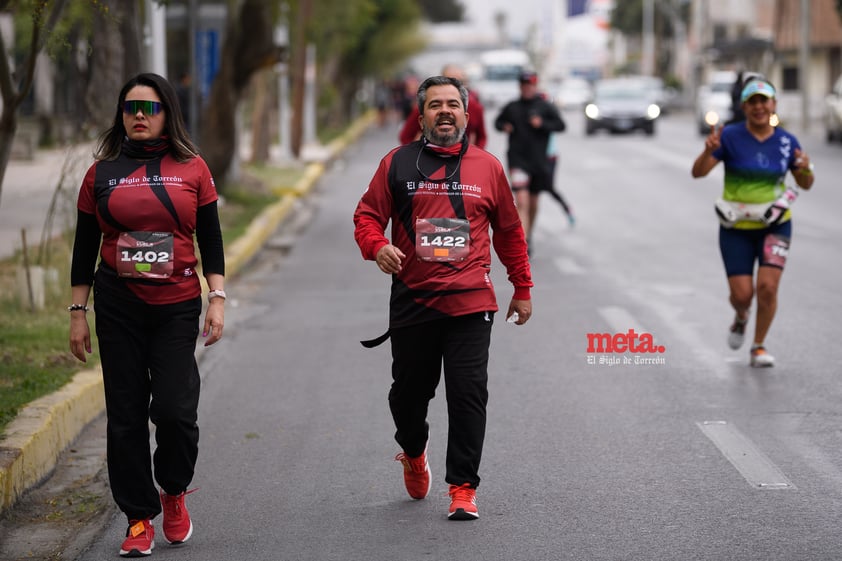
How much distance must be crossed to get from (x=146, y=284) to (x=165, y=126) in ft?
1.95

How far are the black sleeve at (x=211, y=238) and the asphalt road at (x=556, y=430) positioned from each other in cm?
107

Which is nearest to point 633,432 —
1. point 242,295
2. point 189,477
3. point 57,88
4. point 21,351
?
point 189,477

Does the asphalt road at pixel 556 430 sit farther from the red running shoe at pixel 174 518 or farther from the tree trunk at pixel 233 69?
the tree trunk at pixel 233 69

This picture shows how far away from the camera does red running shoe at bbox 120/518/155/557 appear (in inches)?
217

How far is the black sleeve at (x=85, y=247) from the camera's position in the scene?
18.3 feet

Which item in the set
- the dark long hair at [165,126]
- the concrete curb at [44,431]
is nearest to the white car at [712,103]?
the concrete curb at [44,431]

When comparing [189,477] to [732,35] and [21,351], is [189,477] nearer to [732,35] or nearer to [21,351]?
[21,351]

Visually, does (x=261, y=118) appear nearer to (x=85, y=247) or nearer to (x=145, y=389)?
(x=85, y=247)

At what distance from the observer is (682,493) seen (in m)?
6.23

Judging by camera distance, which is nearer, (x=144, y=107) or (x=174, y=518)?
(x=144, y=107)

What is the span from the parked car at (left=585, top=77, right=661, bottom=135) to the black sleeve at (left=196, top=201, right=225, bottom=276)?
3767cm

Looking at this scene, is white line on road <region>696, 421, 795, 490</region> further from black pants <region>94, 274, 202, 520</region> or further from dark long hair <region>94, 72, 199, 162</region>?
dark long hair <region>94, 72, 199, 162</region>

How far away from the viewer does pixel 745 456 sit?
22.5ft

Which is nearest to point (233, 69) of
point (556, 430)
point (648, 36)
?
point (556, 430)
